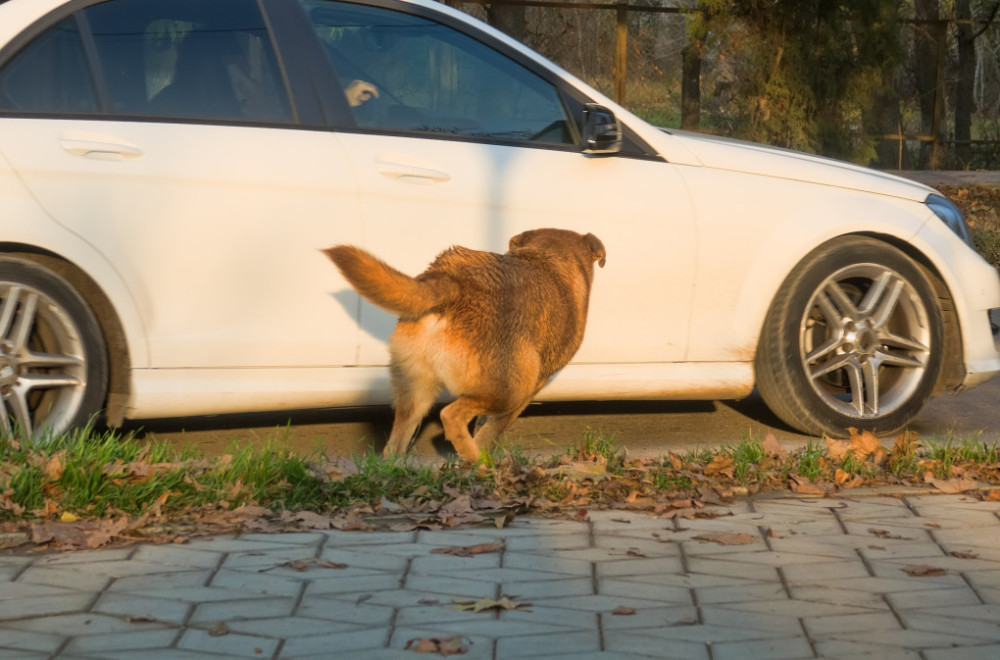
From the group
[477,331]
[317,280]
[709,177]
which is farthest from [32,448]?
[709,177]

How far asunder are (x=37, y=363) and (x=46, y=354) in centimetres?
6

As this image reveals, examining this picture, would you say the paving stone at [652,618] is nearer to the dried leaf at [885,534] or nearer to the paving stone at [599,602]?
the paving stone at [599,602]

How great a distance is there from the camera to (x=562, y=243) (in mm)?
5023

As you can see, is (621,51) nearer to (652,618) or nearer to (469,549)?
(469,549)

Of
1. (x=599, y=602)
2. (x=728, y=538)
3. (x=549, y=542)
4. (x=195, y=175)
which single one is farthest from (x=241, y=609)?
(x=195, y=175)

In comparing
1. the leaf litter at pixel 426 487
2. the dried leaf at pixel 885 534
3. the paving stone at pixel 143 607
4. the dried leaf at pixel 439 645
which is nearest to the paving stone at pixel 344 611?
the dried leaf at pixel 439 645

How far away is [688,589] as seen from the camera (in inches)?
138

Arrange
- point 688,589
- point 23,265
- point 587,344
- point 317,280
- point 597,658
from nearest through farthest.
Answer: point 597,658, point 688,589, point 23,265, point 317,280, point 587,344

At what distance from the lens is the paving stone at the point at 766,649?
304 cm

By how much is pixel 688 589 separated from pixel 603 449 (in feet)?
4.64

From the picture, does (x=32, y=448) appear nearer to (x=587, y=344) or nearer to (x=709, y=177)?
(x=587, y=344)

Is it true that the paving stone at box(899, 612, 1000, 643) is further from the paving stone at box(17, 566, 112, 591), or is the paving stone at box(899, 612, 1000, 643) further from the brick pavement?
the paving stone at box(17, 566, 112, 591)

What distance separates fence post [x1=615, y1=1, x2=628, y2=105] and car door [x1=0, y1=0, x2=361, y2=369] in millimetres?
8610

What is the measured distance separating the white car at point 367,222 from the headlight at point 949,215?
0.03m
